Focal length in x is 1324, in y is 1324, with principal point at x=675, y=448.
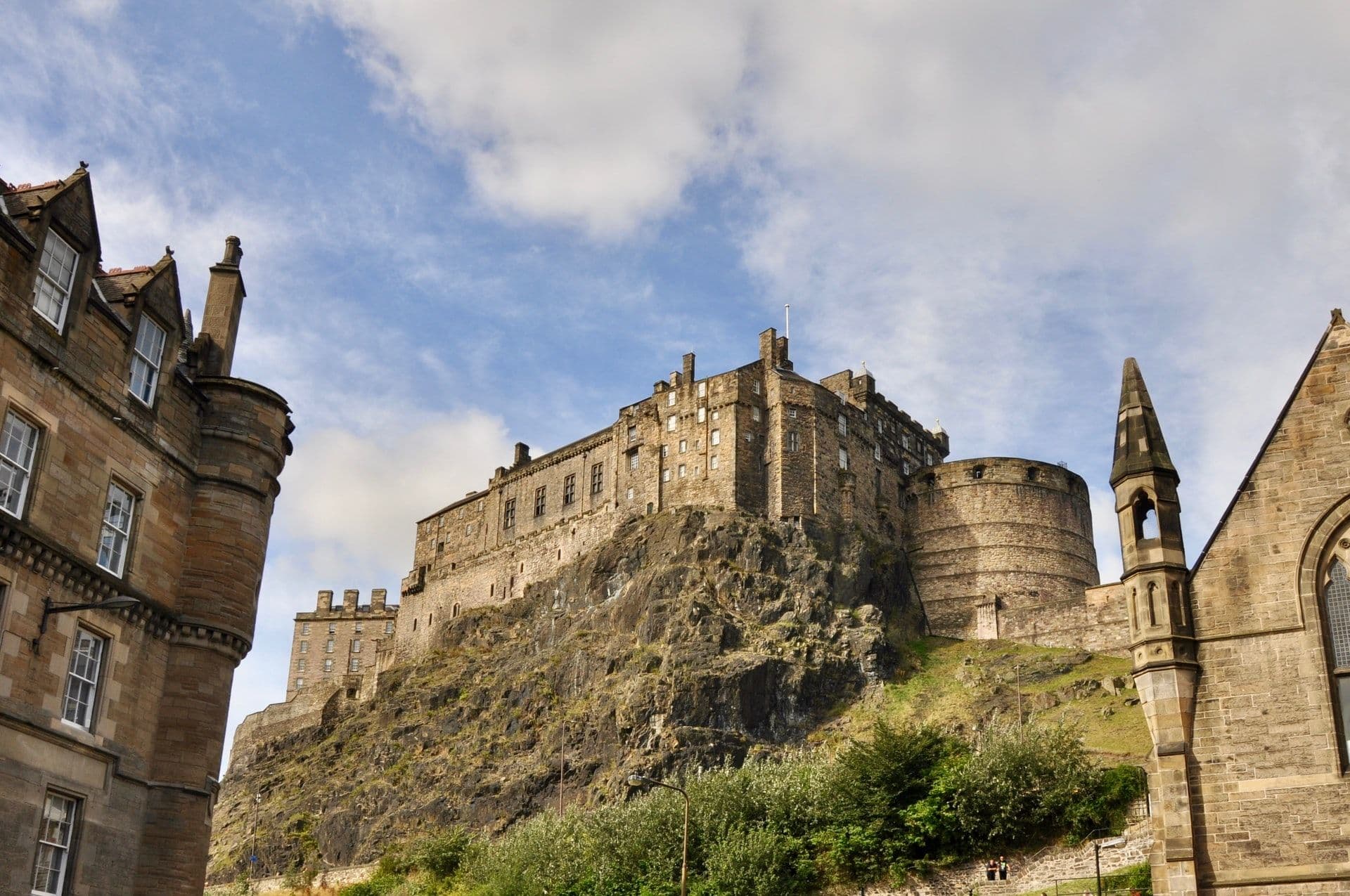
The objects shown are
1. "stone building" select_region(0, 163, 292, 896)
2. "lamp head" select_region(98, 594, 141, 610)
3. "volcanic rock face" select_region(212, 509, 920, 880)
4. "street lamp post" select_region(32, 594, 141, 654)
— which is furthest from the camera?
"volcanic rock face" select_region(212, 509, 920, 880)

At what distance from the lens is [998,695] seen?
6456cm

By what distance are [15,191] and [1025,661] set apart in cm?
5727

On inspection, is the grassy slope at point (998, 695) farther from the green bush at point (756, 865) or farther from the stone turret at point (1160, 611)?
the stone turret at point (1160, 611)

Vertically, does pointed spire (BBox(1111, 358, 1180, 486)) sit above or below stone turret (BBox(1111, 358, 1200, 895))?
above

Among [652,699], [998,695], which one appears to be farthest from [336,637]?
[998,695]

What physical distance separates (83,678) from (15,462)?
3895 mm

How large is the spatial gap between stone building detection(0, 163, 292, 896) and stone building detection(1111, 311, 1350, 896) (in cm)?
1680

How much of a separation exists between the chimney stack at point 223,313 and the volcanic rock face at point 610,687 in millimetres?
37969

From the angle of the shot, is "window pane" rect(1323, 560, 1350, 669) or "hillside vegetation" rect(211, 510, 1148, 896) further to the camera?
"hillside vegetation" rect(211, 510, 1148, 896)

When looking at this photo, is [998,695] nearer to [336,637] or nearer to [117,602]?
[117,602]

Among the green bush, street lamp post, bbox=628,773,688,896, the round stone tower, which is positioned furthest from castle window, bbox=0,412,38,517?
the round stone tower

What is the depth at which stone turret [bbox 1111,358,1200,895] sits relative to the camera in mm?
22406

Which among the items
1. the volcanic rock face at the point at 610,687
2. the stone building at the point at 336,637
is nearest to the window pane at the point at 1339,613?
the volcanic rock face at the point at 610,687

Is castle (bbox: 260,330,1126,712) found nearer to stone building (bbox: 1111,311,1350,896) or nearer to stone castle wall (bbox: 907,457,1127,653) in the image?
stone castle wall (bbox: 907,457,1127,653)
